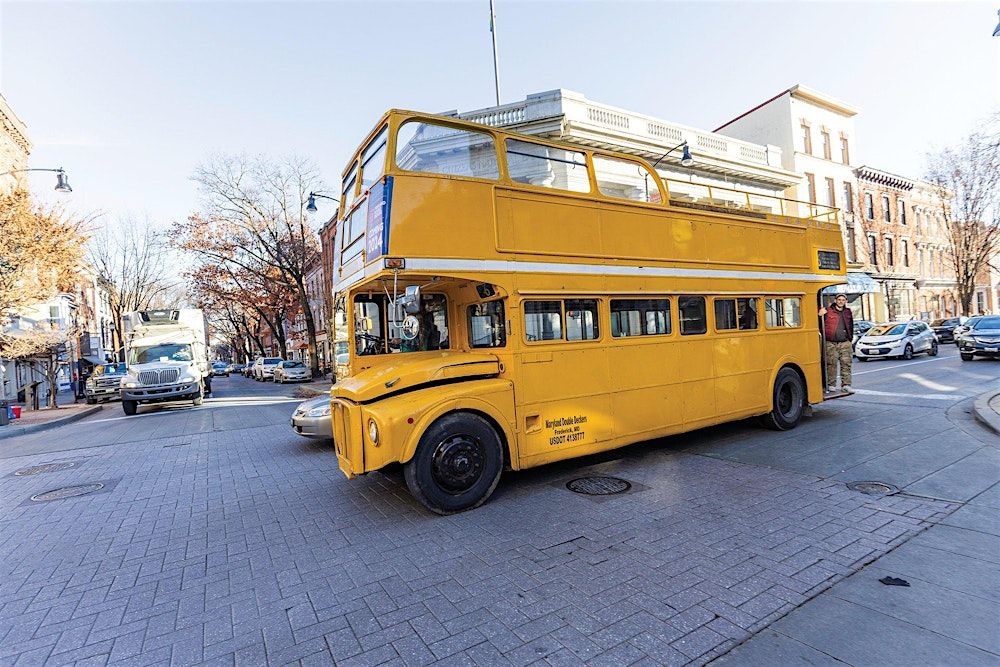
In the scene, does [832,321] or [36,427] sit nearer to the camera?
[832,321]

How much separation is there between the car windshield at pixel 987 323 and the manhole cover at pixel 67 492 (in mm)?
24963

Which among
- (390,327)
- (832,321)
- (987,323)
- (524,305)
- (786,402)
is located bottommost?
(786,402)

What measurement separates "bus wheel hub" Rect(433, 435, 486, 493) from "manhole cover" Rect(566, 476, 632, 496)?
3.99ft

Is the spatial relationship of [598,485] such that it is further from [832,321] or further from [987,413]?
[987,413]

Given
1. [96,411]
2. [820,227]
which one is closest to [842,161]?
[820,227]

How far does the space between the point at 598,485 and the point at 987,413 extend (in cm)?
702

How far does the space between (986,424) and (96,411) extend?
27.0 meters

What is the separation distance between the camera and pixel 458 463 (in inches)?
202

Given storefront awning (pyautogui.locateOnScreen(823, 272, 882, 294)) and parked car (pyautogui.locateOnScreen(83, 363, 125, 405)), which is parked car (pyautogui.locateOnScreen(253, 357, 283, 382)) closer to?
parked car (pyautogui.locateOnScreen(83, 363, 125, 405))

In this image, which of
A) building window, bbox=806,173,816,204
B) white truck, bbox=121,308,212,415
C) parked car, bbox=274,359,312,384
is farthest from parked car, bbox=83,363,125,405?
building window, bbox=806,173,816,204

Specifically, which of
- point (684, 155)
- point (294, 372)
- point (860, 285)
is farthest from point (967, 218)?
point (294, 372)

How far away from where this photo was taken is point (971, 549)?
374cm

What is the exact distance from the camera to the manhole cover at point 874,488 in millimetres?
5027

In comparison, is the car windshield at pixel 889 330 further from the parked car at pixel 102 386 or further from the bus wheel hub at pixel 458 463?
the parked car at pixel 102 386
